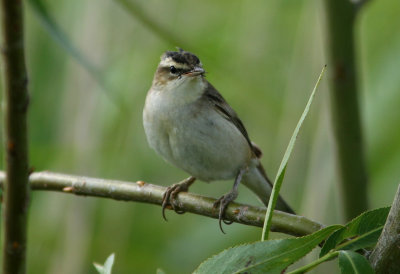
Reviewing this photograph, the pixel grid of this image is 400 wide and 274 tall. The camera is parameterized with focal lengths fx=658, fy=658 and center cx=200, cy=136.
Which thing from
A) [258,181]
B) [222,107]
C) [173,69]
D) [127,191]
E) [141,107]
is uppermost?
[173,69]

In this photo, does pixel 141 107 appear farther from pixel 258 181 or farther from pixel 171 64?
pixel 258 181

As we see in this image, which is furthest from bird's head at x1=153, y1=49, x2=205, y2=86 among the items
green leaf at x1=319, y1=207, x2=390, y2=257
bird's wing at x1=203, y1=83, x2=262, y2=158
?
green leaf at x1=319, y1=207, x2=390, y2=257

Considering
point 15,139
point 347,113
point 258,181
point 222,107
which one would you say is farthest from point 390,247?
point 258,181

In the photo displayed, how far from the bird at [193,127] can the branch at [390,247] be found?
198 centimetres

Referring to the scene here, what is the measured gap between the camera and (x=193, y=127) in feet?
11.9

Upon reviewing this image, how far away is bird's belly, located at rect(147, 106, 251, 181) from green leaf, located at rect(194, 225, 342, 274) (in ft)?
6.74

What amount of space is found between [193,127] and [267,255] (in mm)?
2117

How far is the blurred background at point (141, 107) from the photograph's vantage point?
4.05 metres

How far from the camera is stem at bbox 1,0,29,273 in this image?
189 centimetres

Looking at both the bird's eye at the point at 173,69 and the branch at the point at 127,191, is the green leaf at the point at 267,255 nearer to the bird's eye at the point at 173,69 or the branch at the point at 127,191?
the branch at the point at 127,191

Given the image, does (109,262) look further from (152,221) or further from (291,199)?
(152,221)

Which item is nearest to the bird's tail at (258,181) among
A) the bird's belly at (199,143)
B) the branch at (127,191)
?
the bird's belly at (199,143)

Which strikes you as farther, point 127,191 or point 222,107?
point 222,107

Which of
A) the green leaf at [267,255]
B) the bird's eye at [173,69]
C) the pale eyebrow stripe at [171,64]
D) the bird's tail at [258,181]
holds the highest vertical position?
the pale eyebrow stripe at [171,64]
